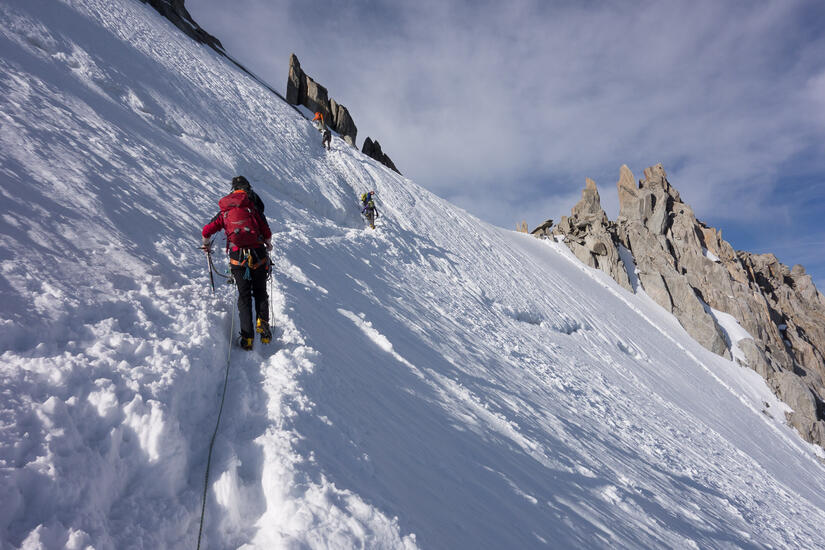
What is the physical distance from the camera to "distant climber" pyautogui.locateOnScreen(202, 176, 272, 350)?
157 inches

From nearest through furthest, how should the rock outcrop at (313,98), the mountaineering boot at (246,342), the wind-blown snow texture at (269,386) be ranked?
the wind-blown snow texture at (269,386), the mountaineering boot at (246,342), the rock outcrop at (313,98)

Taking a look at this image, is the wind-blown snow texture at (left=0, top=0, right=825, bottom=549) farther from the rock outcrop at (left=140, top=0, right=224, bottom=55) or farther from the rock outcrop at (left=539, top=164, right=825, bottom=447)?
the rock outcrop at (left=539, top=164, right=825, bottom=447)

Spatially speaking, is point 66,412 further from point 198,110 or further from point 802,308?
point 802,308

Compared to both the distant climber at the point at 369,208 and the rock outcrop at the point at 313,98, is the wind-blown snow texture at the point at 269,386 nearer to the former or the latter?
the distant climber at the point at 369,208

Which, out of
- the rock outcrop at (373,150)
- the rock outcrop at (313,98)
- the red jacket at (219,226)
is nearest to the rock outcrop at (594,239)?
the rock outcrop at (373,150)

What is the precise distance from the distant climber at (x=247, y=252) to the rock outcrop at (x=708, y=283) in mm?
→ 35865

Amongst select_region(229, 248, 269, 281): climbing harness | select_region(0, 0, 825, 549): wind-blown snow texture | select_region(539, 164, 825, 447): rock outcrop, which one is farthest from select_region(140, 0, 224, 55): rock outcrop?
select_region(539, 164, 825, 447): rock outcrop

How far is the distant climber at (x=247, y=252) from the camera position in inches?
157

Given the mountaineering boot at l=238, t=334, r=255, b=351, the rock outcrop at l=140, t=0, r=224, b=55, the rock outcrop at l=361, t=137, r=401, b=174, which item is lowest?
the mountaineering boot at l=238, t=334, r=255, b=351

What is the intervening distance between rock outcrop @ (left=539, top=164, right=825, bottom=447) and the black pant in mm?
35883

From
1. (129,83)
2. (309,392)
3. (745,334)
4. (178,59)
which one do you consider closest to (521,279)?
(309,392)

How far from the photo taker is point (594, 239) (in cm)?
3500

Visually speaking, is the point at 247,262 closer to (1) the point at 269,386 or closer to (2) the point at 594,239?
(1) the point at 269,386

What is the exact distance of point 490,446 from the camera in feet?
15.5
